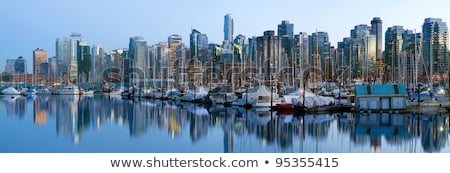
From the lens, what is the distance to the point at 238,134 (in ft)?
44.2

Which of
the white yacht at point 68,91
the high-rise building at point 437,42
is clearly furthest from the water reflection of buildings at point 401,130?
the white yacht at point 68,91

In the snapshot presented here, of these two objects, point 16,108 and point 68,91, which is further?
point 68,91

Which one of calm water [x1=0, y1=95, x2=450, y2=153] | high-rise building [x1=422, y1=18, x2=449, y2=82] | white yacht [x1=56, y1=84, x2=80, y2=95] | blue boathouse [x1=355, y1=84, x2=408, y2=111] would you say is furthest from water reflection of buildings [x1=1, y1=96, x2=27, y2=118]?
high-rise building [x1=422, y1=18, x2=449, y2=82]

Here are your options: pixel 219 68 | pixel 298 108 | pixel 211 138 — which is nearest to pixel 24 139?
pixel 211 138

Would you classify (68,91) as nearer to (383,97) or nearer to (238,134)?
(383,97)

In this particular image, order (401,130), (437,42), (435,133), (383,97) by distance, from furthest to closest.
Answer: (437,42), (383,97), (401,130), (435,133)

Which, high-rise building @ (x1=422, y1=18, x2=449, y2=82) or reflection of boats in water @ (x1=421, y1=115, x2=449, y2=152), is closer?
reflection of boats in water @ (x1=421, y1=115, x2=449, y2=152)

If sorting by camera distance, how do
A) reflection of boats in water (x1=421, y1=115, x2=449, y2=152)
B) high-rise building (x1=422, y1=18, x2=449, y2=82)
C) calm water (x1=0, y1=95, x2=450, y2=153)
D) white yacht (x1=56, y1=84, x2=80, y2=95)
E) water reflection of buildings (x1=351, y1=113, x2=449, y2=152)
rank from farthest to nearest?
white yacht (x1=56, y1=84, x2=80, y2=95), high-rise building (x1=422, y1=18, x2=449, y2=82), water reflection of buildings (x1=351, y1=113, x2=449, y2=152), calm water (x1=0, y1=95, x2=450, y2=153), reflection of boats in water (x1=421, y1=115, x2=449, y2=152)

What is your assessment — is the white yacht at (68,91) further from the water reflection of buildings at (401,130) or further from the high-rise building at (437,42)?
the water reflection of buildings at (401,130)

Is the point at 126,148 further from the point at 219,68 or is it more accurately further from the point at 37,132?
the point at 219,68

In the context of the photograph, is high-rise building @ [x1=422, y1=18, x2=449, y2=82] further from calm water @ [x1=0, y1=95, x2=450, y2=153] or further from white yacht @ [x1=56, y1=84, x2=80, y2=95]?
white yacht @ [x1=56, y1=84, x2=80, y2=95]

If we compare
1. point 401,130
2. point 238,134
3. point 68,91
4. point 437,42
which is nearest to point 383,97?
point 401,130

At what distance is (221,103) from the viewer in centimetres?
2566

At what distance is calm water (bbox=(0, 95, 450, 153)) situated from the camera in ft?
36.9
